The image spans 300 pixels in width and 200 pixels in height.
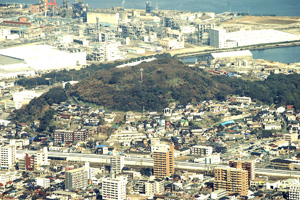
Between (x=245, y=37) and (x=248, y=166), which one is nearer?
(x=248, y=166)

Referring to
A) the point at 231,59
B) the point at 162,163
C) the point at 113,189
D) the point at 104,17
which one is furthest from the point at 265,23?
the point at 113,189

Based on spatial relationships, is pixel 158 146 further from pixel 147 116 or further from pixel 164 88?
pixel 164 88

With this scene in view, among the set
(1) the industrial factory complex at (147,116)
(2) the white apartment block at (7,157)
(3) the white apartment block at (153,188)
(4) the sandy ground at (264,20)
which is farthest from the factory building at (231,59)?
(3) the white apartment block at (153,188)

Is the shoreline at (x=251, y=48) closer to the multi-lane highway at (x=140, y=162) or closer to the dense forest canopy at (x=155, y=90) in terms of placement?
the dense forest canopy at (x=155, y=90)

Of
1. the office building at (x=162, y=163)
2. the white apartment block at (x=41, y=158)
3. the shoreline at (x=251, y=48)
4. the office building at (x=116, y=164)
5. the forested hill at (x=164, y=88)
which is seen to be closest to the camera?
the office building at (x=162, y=163)

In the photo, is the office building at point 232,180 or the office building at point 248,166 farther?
the office building at point 248,166

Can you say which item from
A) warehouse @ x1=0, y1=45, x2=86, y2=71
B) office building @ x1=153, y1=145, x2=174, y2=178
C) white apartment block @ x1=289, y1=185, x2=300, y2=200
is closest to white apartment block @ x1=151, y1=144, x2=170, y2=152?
office building @ x1=153, y1=145, x2=174, y2=178
